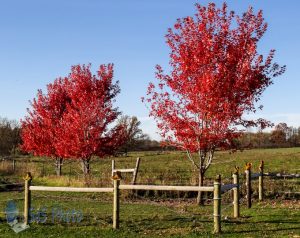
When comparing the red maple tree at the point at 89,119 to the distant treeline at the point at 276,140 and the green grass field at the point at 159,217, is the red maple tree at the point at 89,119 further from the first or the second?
the distant treeline at the point at 276,140

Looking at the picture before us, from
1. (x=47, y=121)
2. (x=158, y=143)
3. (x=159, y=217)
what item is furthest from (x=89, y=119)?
(x=158, y=143)

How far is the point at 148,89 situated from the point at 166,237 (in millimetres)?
9093

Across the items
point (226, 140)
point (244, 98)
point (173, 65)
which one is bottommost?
point (226, 140)

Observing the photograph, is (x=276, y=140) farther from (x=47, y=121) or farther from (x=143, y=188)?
(x=143, y=188)

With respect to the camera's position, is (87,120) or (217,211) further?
(87,120)

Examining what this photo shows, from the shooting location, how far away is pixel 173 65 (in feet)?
62.9

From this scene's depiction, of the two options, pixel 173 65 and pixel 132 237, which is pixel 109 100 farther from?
pixel 132 237

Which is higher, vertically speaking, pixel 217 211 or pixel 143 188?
pixel 143 188

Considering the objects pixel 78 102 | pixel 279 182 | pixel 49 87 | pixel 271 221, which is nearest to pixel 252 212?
pixel 271 221

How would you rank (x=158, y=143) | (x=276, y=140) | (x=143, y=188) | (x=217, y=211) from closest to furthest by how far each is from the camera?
(x=217, y=211) → (x=143, y=188) → (x=158, y=143) → (x=276, y=140)

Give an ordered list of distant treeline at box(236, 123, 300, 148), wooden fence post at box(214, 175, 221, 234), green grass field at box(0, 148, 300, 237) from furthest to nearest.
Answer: distant treeline at box(236, 123, 300, 148), green grass field at box(0, 148, 300, 237), wooden fence post at box(214, 175, 221, 234)

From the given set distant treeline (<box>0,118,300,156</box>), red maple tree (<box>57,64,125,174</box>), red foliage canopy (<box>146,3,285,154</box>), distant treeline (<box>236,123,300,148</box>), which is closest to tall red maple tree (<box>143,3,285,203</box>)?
red foliage canopy (<box>146,3,285,154</box>)

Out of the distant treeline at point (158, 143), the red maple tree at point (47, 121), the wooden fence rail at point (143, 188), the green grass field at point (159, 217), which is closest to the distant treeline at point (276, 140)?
the distant treeline at point (158, 143)

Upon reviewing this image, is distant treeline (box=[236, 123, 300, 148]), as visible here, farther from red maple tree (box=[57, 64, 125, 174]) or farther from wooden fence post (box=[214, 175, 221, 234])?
wooden fence post (box=[214, 175, 221, 234])
